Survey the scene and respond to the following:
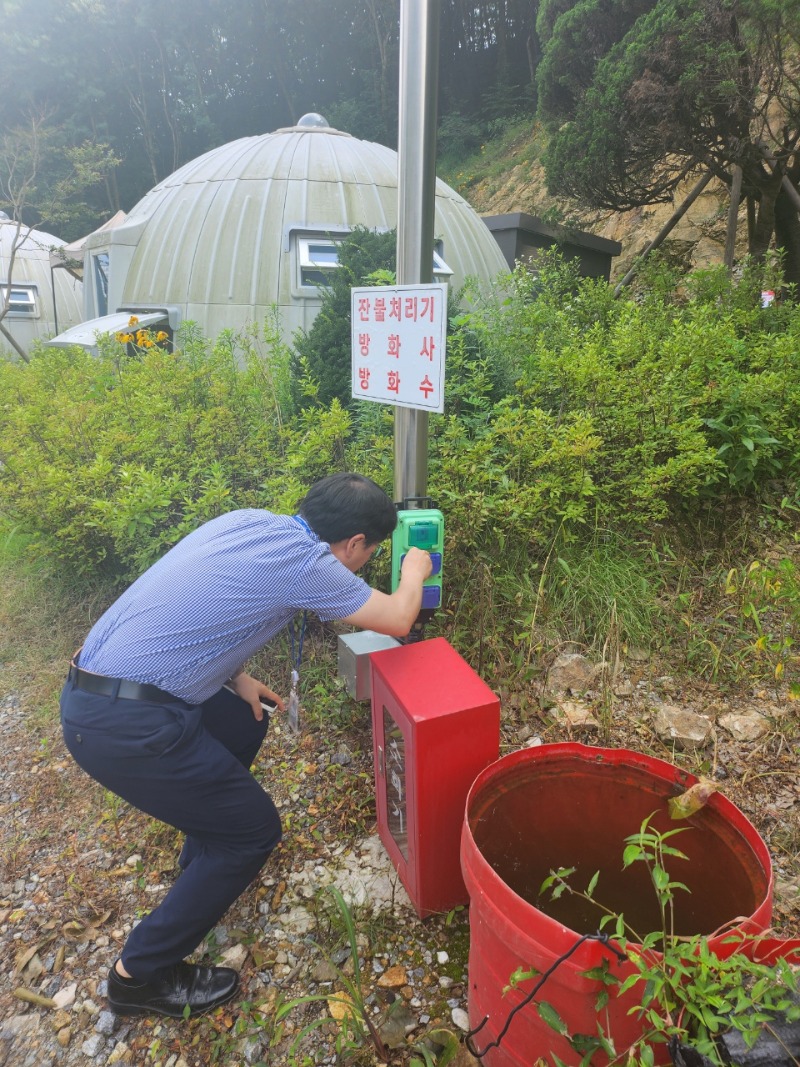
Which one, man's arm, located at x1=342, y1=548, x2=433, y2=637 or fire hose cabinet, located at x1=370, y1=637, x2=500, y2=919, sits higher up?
man's arm, located at x1=342, y1=548, x2=433, y2=637

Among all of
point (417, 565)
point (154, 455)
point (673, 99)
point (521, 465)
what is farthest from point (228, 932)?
point (673, 99)

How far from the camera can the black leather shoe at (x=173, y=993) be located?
208 cm

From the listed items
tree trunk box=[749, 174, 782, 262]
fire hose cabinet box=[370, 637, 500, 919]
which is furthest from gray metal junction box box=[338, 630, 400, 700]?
tree trunk box=[749, 174, 782, 262]

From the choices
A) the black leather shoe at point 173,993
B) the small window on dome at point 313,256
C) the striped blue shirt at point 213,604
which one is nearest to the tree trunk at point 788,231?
the small window on dome at point 313,256

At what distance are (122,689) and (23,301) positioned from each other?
20723 millimetres

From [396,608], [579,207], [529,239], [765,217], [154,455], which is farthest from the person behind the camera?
[529,239]

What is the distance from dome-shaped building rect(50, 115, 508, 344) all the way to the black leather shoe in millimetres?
9122

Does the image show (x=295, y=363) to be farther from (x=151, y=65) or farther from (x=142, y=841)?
(x=151, y=65)

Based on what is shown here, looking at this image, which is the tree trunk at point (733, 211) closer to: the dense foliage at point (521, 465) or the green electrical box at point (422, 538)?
the dense foliage at point (521, 465)

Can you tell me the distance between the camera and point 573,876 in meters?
2.00

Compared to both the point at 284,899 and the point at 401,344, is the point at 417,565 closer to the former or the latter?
the point at 401,344

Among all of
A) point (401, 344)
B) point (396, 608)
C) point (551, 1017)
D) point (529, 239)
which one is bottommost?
point (551, 1017)

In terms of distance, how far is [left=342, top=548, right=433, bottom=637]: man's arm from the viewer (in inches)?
80.0

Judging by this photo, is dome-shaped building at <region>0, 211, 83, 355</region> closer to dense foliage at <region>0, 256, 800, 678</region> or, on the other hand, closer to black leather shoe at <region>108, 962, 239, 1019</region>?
dense foliage at <region>0, 256, 800, 678</region>
